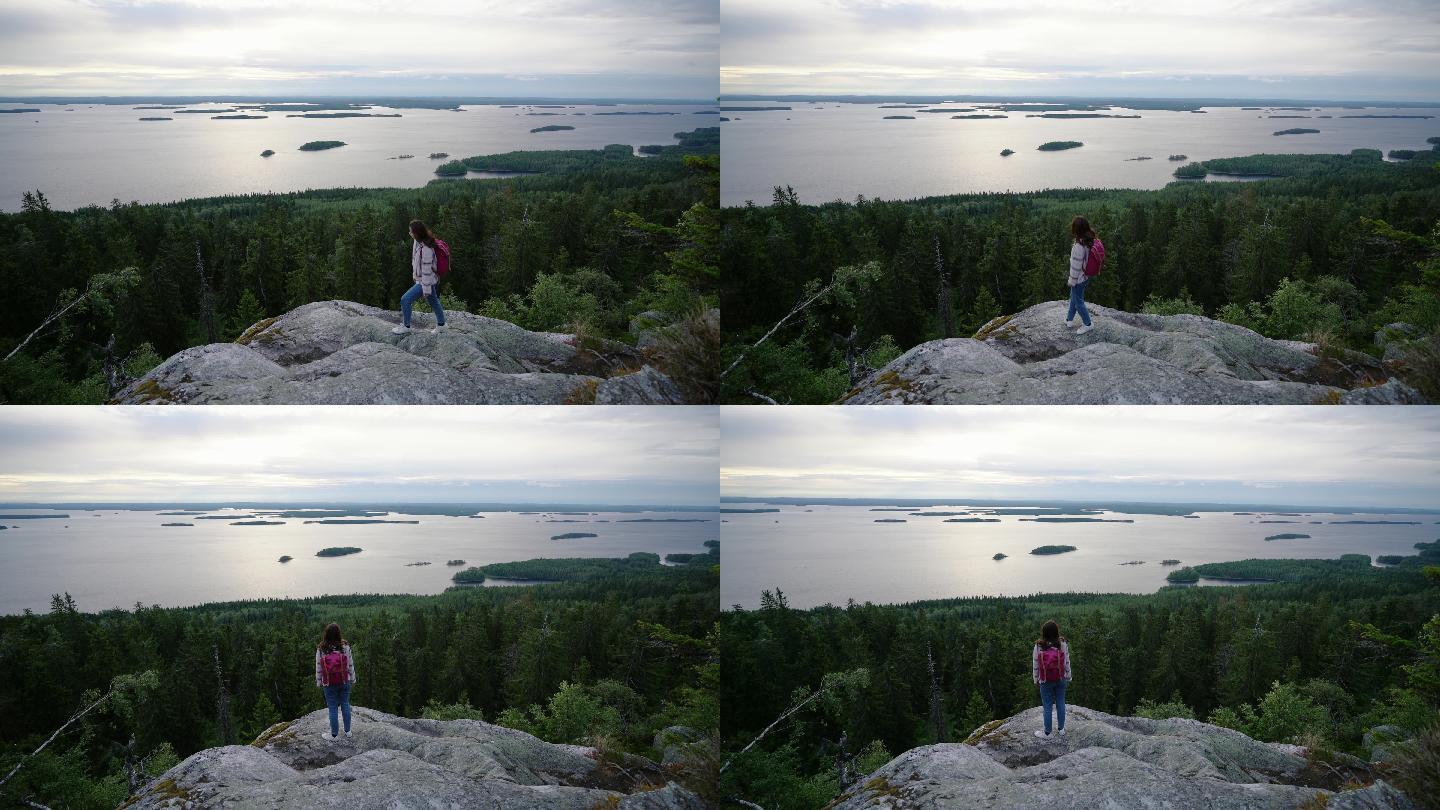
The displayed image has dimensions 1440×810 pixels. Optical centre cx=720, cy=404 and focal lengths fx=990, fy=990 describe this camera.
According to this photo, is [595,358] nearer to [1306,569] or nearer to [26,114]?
[26,114]

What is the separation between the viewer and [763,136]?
16250 millimetres

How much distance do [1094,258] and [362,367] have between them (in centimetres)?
1051

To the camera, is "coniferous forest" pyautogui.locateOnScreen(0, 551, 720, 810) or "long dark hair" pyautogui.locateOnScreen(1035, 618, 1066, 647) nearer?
"long dark hair" pyautogui.locateOnScreen(1035, 618, 1066, 647)

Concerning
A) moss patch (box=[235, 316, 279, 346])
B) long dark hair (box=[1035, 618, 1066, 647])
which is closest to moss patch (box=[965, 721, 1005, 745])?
long dark hair (box=[1035, 618, 1066, 647])

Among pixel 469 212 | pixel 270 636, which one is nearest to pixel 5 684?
pixel 270 636

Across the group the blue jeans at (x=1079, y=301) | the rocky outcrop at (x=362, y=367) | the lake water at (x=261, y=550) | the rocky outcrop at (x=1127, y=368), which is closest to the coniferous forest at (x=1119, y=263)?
the rocky outcrop at (x=1127, y=368)

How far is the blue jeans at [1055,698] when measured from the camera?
44.1 feet

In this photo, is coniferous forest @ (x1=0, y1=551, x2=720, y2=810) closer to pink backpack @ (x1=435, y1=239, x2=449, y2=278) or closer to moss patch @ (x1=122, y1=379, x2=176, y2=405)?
moss patch @ (x1=122, y1=379, x2=176, y2=405)

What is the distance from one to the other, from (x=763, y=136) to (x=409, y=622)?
32.0ft

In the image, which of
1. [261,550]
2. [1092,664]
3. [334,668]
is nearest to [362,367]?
[261,550]

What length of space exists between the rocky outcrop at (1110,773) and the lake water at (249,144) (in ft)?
35.5

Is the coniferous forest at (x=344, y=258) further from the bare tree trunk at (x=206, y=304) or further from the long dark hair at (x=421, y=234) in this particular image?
the long dark hair at (x=421, y=234)

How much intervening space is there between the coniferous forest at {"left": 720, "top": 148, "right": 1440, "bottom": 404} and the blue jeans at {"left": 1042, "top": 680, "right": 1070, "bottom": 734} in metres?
5.24

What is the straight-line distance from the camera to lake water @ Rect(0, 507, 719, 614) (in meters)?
15.4
